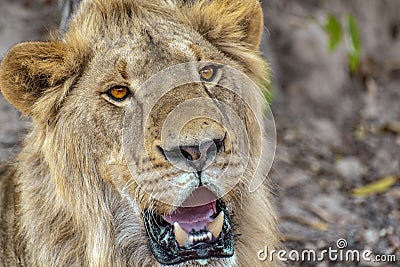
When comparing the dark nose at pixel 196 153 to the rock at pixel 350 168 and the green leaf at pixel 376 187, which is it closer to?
the green leaf at pixel 376 187

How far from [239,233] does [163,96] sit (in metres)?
0.89

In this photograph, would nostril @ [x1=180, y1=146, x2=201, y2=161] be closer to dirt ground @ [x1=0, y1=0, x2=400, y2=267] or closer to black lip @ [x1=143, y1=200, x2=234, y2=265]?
black lip @ [x1=143, y1=200, x2=234, y2=265]

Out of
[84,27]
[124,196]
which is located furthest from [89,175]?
[84,27]

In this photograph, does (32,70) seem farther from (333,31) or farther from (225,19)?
(333,31)

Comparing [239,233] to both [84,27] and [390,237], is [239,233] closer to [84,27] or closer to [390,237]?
[84,27]

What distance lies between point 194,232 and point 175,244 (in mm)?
118

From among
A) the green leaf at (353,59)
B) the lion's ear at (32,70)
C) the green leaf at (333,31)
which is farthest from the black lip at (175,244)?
the green leaf at (353,59)

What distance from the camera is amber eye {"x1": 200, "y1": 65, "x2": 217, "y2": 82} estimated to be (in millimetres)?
3543

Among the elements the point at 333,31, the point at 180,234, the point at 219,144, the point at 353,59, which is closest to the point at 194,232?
the point at 180,234

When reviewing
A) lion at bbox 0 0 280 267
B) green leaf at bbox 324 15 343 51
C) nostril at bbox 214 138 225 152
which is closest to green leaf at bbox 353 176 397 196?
A: green leaf at bbox 324 15 343 51

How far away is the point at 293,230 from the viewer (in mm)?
5648

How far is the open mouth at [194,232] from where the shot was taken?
11.0ft

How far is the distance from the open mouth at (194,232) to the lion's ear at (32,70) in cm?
77

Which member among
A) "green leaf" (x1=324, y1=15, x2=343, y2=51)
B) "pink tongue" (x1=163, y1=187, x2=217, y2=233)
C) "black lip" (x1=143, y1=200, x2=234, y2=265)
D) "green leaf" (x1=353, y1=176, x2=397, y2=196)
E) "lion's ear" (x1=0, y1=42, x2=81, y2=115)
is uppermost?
"lion's ear" (x1=0, y1=42, x2=81, y2=115)
